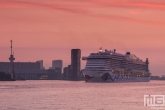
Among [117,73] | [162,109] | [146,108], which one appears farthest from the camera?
[117,73]

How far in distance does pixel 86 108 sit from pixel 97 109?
1.81 metres

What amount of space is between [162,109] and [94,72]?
427 feet

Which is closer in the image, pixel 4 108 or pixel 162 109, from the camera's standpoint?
pixel 162 109

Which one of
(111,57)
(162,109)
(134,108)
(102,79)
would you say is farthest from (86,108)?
(111,57)

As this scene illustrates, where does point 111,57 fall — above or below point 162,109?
above

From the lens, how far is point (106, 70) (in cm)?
18850

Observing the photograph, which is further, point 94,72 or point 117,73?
point 117,73

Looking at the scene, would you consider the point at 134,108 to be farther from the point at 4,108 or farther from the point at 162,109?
the point at 4,108

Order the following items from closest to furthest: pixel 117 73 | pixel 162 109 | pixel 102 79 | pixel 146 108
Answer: pixel 162 109
pixel 146 108
pixel 102 79
pixel 117 73

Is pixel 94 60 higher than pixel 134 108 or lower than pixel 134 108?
higher

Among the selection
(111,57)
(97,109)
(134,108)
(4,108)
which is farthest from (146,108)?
(111,57)

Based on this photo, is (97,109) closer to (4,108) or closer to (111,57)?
(4,108)

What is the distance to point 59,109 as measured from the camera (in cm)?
5894

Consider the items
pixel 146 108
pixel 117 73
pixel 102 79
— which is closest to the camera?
pixel 146 108
